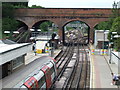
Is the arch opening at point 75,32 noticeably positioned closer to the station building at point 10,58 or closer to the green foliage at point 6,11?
the green foliage at point 6,11

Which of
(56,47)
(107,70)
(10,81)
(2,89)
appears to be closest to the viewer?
(2,89)

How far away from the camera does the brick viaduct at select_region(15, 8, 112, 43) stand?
160ft

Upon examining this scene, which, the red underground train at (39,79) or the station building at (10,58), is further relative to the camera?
the station building at (10,58)

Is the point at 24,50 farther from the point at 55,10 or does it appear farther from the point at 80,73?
the point at 55,10

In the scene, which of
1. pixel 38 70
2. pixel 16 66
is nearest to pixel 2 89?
pixel 38 70

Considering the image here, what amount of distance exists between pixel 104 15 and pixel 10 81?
39.9m

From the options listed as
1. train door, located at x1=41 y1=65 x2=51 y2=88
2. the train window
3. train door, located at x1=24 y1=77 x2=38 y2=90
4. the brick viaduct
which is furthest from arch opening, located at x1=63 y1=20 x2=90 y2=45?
train door, located at x1=24 y1=77 x2=38 y2=90

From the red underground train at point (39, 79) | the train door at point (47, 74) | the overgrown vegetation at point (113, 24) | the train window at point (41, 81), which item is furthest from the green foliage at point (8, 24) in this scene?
the train window at point (41, 81)

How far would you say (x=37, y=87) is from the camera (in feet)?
39.9

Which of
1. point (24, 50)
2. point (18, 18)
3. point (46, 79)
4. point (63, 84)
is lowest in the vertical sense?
point (63, 84)

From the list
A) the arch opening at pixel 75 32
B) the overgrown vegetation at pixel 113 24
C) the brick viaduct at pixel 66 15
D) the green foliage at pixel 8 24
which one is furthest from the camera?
the arch opening at pixel 75 32

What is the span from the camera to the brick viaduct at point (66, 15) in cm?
4863

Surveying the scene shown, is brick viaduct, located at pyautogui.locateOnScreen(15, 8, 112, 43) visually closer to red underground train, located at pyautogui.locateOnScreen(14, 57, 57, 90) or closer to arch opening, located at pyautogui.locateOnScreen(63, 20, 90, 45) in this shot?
arch opening, located at pyautogui.locateOnScreen(63, 20, 90, 45)

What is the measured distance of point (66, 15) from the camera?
161 ft
